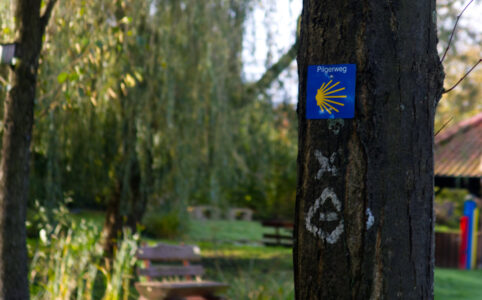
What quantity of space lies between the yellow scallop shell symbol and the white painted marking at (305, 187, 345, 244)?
27cm

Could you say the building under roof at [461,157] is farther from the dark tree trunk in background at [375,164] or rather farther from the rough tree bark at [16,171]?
the dark tree trunk in background at [375,164]

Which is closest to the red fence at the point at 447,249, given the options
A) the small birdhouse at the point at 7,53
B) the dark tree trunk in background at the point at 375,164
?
the small birdhouse at the point at 7,53

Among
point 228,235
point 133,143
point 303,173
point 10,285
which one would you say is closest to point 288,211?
point 228,235

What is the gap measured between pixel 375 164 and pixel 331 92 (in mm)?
289

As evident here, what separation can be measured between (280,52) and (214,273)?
5.08 m

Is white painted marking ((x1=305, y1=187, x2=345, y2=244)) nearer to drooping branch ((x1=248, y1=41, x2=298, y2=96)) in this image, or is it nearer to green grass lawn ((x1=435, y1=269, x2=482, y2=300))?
drooping branch ((x1=248, y1=41, x2=298, y2=96))

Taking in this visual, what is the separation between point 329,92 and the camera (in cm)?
231

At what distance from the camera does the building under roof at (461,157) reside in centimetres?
1557

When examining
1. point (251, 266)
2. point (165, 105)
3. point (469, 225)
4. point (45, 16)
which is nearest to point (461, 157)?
point (469, 225)

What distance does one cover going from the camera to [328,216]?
7.45 feet

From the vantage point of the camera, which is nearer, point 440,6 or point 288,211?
point 440,6

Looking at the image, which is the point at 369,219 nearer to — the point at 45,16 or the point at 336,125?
the point at 336,125

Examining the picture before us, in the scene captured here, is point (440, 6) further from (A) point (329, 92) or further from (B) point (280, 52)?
(A) point (329, 92)

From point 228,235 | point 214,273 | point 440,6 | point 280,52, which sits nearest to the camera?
point 280,52
